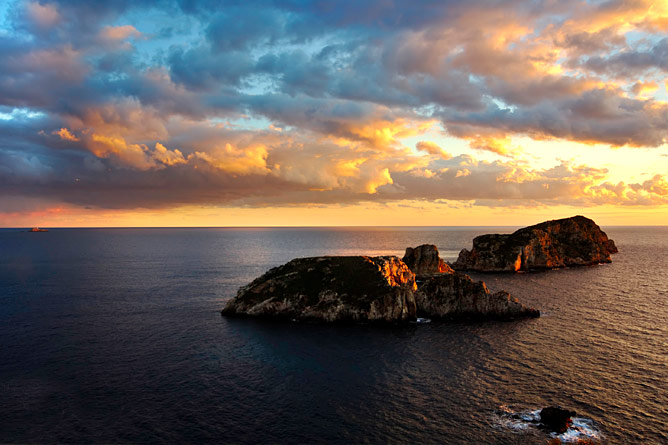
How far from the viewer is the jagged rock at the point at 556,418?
44.7m

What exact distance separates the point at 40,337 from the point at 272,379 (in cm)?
5373

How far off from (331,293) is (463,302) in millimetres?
32851

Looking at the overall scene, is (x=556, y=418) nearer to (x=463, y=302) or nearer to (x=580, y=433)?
(x=580, y=433)

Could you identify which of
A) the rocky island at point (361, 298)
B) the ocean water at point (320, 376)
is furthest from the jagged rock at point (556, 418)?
the rocky island at point (361, 298)

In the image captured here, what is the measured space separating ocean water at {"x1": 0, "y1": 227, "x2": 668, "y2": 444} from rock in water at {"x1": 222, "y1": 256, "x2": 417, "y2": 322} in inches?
212

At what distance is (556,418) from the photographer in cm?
4528

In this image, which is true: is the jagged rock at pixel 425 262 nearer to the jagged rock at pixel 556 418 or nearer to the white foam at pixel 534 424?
the white foam at pixel 534 424

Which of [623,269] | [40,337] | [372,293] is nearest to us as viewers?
[40,337]

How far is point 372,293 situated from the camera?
3890 inches

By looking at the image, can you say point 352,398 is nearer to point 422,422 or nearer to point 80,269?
point 422,422

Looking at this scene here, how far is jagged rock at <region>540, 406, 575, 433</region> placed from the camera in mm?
44741

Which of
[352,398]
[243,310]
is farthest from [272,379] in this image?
Answer: [243,310]

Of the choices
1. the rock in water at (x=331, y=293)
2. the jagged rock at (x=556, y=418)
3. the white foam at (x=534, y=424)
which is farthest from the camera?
the rock in water at (x=331, y=293)

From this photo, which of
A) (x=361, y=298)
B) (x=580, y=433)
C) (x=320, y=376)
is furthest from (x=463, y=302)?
(x=580, y=433)
